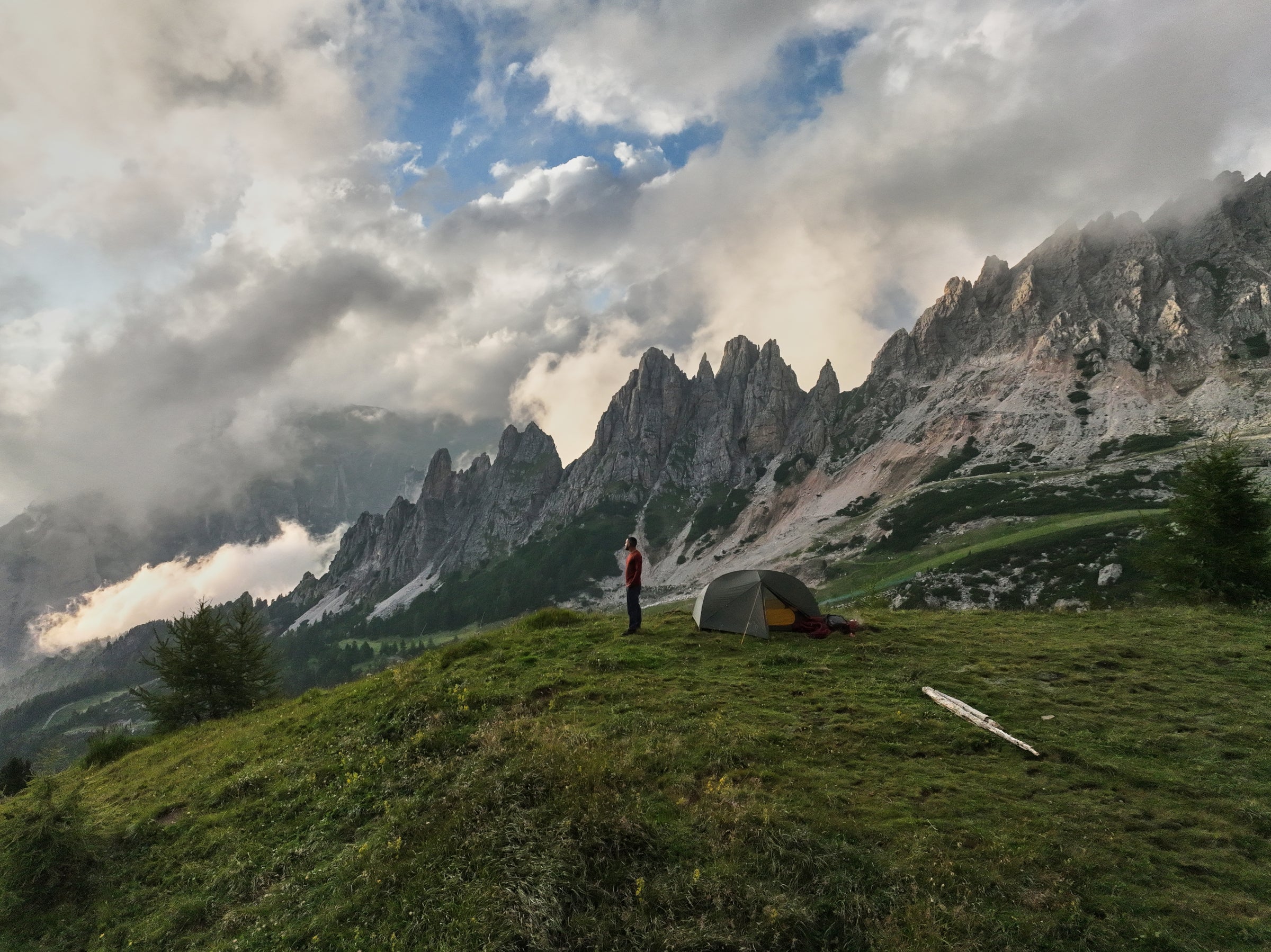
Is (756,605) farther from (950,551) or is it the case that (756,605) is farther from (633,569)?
(950,551)

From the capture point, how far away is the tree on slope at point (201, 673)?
33.3 metres

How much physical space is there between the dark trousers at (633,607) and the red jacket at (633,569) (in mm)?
168

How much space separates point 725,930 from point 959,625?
76.1 feet

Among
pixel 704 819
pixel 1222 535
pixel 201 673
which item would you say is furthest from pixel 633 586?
pixel 1222 535

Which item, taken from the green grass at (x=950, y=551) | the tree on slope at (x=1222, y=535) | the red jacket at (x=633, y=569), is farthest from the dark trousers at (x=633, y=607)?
the green grass at (x=950, y=551)

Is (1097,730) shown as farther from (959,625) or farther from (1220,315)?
(1220,315)

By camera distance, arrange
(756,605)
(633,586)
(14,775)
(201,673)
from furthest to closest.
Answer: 1. (14,775)
2. (201,673)
3. (633,586)
4. (756,605)

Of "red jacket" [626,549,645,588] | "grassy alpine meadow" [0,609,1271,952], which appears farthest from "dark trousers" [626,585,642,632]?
"grassy alpine meadow" [0,609,1271,952]

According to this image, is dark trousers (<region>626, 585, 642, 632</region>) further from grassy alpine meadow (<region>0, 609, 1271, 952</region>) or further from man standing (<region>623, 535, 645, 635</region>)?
grassy alpine meadow (<region>0, 609, 1271, 952</region>)

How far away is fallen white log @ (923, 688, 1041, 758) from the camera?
13945 mm

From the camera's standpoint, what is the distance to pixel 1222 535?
102 ft

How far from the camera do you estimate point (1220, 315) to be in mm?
195000

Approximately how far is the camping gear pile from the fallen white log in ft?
23.4

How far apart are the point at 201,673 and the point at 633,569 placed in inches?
1106
